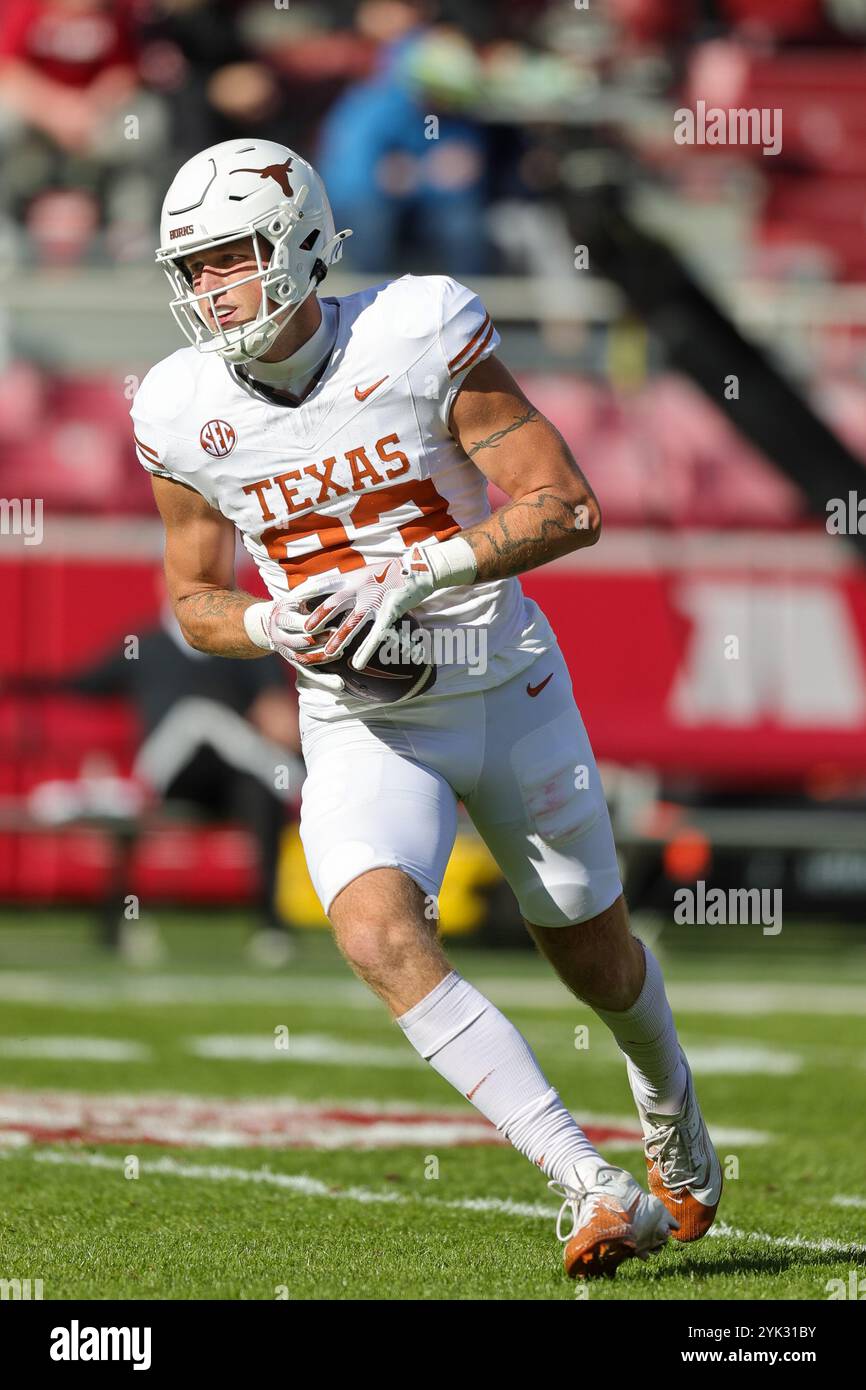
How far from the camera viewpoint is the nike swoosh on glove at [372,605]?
367 cm

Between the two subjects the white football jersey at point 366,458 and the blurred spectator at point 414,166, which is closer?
the white football jersey at point 366,458

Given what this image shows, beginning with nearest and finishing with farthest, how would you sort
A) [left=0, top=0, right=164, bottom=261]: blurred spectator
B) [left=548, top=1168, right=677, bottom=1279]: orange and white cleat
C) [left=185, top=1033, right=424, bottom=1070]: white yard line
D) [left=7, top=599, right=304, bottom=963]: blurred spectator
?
1. [left=548, top=1168, right=677, bottom=1279]: orange and white cleat
2. [left=185, top=1033, right=424, bottom=1070]: white yard line
3. [left=7, top=599, right=304, bottom=963]: blurred spectator
4. [left=0, top=0, right=164, bottom=261]: blurred spectator

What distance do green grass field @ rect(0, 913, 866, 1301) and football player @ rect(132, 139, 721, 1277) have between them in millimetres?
432

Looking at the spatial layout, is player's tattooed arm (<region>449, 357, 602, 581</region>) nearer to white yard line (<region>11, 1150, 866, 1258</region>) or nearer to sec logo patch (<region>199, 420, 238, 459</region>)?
sec logo patch (<region>199, 420, 238, 459</region>)

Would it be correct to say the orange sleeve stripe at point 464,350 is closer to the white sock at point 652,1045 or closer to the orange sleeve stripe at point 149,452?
the orange sleeve stripe at point 149,452

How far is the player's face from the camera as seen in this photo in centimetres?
386

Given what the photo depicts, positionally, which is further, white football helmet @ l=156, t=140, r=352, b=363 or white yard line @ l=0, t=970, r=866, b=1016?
white yard line @ l=0, t=970, r=866, b=1016

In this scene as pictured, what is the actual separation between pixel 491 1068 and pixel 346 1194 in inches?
48.4

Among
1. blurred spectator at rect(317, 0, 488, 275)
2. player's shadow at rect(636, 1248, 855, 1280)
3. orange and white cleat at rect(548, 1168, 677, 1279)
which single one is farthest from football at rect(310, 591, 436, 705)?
blurred spectator at rect(317, 0, 488, 275)

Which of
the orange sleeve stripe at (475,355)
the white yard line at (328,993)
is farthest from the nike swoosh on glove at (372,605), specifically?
the white yard line at (328,993)

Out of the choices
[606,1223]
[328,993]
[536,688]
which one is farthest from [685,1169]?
[328,993]

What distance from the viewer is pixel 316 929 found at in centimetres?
1088

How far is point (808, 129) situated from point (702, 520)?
359cm

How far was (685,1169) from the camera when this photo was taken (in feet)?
13.7
